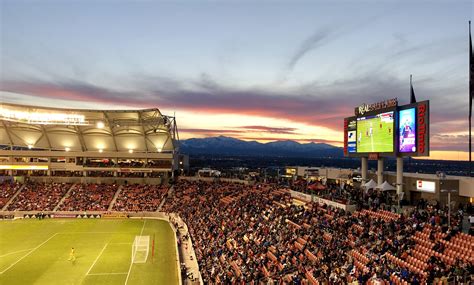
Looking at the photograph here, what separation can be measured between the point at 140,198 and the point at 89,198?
8185 millimetres

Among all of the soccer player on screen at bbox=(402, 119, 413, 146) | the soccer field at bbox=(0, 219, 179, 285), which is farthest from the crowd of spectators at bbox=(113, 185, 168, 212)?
the soccer player on screen at bbox=(402, 119, 413, 146)

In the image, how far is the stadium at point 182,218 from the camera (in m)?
A: 22.2

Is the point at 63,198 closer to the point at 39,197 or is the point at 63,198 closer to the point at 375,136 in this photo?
the point at 39,197

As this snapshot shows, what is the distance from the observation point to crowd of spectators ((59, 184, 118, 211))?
193ft

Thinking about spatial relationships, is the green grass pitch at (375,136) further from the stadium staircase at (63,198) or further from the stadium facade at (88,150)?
the stadium staircase at (63,198)

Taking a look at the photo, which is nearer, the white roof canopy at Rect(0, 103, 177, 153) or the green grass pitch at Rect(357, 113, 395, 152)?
the green grass pitch at Rect(357, 113, 395, 152)

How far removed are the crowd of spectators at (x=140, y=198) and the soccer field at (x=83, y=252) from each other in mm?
4602

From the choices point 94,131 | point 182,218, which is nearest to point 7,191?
point 94,131

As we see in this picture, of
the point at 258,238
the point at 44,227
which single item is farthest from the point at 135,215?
the point at 258,238

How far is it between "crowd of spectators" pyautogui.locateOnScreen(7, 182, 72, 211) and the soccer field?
5035 mm

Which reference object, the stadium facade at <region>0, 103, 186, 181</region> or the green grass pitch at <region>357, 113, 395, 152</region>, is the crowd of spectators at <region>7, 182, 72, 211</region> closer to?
the stadium facade at <region>0, 103, 186, 181</region>

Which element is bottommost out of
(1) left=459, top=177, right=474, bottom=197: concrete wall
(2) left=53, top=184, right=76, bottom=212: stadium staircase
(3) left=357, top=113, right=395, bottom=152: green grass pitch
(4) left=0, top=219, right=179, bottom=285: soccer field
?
(4) left=0, top=219, right=179, bottom=285: soccer field

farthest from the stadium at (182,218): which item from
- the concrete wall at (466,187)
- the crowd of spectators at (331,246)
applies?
the concrete wall at (466,187)

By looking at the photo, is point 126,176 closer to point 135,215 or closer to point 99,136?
point 99,136
